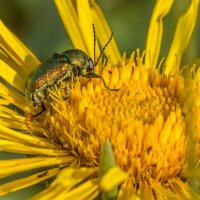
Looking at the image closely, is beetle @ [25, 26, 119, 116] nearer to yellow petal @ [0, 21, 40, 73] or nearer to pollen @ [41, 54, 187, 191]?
pollen @ [41, 54, 187, 191]

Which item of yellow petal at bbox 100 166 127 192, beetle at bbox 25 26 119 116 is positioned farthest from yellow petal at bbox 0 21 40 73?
yellow petal at bbox 100 166 127 192

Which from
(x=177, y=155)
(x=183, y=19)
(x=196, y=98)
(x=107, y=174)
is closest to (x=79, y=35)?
(x=183, y=19)

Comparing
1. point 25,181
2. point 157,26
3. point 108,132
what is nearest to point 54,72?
point 108,132

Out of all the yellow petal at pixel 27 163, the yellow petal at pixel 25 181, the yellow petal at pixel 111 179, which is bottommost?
the yellow petal at pixel 111 179

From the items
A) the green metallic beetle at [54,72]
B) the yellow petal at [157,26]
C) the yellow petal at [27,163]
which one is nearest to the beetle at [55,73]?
the green metallic beetle at [54,72]

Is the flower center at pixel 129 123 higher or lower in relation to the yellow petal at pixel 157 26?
lower

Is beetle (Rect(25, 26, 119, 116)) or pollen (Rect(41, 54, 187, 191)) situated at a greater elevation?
beetle (Rect(25, 26, 119, 116))

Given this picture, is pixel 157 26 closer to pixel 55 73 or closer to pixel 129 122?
pixel 55 73

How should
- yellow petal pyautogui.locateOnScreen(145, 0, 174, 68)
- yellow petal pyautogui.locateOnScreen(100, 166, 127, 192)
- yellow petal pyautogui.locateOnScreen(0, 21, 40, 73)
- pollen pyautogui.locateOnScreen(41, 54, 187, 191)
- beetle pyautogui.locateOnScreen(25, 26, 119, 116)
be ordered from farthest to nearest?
yellow petal pyautogui.locateOnScreen(145, 0, 174, 68) → yellow petal pyautogui.locateOnScreen(0, 21, 40, 73) → beetle pyautogui.locateOnScreen(25, 26, 119, 116) → pollen pyautogui.locateOnScreen(41, 54, 187, 191) → yellow petal pyautogui.locateOnScreen(100, 166, 127, 192)

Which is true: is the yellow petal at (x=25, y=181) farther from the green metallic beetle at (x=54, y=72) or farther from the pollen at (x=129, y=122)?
the green metallic beetle at (x=54, y=72)
